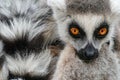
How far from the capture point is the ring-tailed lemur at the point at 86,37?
435cm

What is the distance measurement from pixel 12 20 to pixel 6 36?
169mm

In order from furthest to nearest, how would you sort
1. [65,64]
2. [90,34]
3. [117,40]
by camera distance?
[117,40] < [65,64] < [90,34]

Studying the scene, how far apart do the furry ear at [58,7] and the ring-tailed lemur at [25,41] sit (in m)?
0.16

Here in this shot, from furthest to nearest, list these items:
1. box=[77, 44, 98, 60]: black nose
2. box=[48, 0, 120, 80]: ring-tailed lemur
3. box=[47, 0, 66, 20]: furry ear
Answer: box=[47, 0, 66, 20]: furry ear < box=[48, 0, 120, 80]: ring-tailed lemur < box=[77, 44, 98, 60]: black nose

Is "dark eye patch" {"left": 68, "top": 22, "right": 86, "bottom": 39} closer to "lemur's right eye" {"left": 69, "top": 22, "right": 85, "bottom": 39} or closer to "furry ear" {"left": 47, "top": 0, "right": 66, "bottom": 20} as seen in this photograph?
"lemur's right eye" {"left": 69, "top": 22, "right": 85, "bottom": 39}

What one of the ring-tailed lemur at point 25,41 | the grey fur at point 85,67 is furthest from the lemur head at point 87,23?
the ring-tailed lemur at point 25,41

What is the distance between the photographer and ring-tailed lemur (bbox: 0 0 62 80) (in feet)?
14.9

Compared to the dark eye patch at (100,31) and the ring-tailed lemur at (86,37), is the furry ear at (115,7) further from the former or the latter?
the dark eye patch at (100,31)

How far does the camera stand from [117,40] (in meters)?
4.95

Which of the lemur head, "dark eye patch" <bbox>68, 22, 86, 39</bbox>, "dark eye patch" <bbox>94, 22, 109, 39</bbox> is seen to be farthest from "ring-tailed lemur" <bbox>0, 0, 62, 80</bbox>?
"dark eye patch" <bbox>94, 22, 109, 39</bbox>

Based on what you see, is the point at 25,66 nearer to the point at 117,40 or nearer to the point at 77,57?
the point at 77,57

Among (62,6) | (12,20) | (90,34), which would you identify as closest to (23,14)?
(12,20)

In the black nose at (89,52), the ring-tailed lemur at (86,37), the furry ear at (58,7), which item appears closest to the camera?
the black nose at (89,52)

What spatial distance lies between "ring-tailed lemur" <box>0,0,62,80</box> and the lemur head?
26 centimetres
